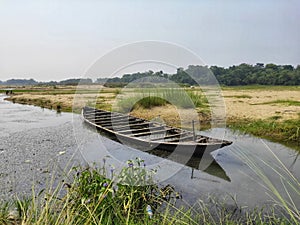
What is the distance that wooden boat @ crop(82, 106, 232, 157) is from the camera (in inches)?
252

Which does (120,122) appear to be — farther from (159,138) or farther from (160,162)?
(160,162)

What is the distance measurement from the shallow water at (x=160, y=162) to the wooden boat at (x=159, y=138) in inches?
10.6

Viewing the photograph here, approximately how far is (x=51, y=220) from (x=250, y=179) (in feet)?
13.8

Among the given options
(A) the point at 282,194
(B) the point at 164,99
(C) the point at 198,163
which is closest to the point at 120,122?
(B) the point at 164,99

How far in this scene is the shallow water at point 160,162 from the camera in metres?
4.83

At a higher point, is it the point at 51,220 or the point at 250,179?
the point at 51,220

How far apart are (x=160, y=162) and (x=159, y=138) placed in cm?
119

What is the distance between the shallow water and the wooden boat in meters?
0.27

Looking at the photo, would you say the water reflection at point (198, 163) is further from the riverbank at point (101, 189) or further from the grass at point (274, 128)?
the grass at point (274, 128)

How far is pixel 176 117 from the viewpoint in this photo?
12.1 m

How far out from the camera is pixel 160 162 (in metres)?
6.46

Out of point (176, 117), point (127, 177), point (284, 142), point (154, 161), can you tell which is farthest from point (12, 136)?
point (284, 142)

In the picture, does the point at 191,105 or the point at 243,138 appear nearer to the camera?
the point at 243,138

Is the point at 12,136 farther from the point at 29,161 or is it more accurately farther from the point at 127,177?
the point at 127,177
